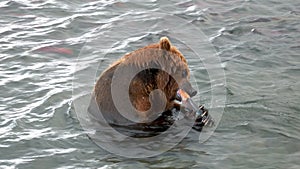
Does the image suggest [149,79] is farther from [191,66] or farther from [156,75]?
[191,66]

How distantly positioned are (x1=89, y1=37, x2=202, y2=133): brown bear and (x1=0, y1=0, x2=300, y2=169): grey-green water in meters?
0.56

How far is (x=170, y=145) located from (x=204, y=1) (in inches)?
249

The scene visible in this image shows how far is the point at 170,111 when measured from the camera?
750 centimetres

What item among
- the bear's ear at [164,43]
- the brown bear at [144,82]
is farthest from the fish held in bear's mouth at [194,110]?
the bear's ear at [164,43]

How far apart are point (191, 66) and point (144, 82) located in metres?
2.39

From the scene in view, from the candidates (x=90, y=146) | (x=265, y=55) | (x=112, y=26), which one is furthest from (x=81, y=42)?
(x=90, y=146)

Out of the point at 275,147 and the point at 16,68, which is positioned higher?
the point at 16,68

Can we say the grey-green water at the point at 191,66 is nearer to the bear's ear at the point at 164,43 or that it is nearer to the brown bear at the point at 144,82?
the brown bear at the point at 144,82

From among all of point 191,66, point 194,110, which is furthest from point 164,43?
point 191,66

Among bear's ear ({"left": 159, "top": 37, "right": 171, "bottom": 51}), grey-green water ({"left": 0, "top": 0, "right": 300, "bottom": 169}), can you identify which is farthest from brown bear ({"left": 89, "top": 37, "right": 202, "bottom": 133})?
grey-green water ({"left": 0, "top": 0, "right": 300, "bottom": 169})

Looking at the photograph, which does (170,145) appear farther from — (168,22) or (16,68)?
(168,22)

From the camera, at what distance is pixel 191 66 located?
30.7 feet

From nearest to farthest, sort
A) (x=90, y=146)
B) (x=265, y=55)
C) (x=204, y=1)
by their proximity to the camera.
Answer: (x=90, y=146), (x=265, y=55), (x=204, y=1)

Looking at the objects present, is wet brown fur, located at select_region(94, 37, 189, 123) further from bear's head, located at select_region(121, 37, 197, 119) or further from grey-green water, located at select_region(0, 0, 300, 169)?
grey-green water, located at select_region(0, 0, 300, 169)
